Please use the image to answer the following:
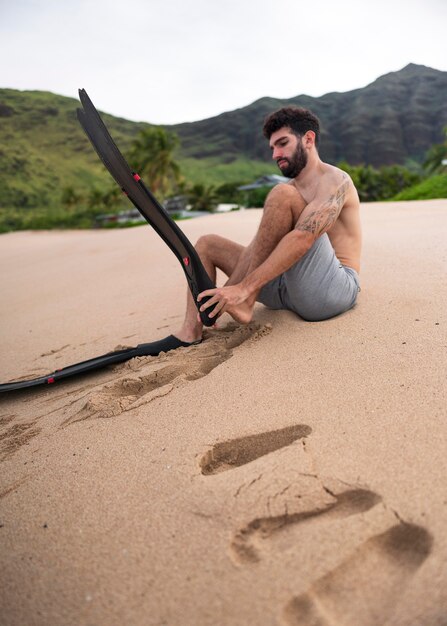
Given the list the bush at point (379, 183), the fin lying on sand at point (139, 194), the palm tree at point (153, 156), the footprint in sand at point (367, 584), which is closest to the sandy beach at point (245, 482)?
the footprint in sand at point (367, 584)

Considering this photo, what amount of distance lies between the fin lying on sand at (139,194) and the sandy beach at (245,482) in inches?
12.7

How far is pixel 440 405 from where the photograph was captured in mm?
1379

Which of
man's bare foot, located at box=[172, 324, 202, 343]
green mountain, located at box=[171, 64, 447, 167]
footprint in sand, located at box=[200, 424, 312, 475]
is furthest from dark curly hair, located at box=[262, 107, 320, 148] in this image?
green mountain, located at box=[171, 64, 447, 167]

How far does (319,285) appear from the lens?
2131 mm

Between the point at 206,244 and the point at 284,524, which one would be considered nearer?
the point at 284,524

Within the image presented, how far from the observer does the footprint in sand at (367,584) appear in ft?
2.85

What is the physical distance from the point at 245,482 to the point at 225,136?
97.3 m

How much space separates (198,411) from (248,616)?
2.57ft

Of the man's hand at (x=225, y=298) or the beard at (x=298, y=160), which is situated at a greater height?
the beard at (x=298, y=160)

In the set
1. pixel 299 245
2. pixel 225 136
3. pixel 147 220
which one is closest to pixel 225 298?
pixel 299 245

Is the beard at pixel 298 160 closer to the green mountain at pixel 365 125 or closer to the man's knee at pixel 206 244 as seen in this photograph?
the man's knee at pixel 206 244

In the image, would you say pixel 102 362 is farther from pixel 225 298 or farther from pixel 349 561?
pixel 349 561

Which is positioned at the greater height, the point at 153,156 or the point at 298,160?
the point at 153,156

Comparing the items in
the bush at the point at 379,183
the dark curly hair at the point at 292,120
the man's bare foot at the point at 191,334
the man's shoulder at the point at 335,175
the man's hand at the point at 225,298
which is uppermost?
the bush at the point at 379,183
